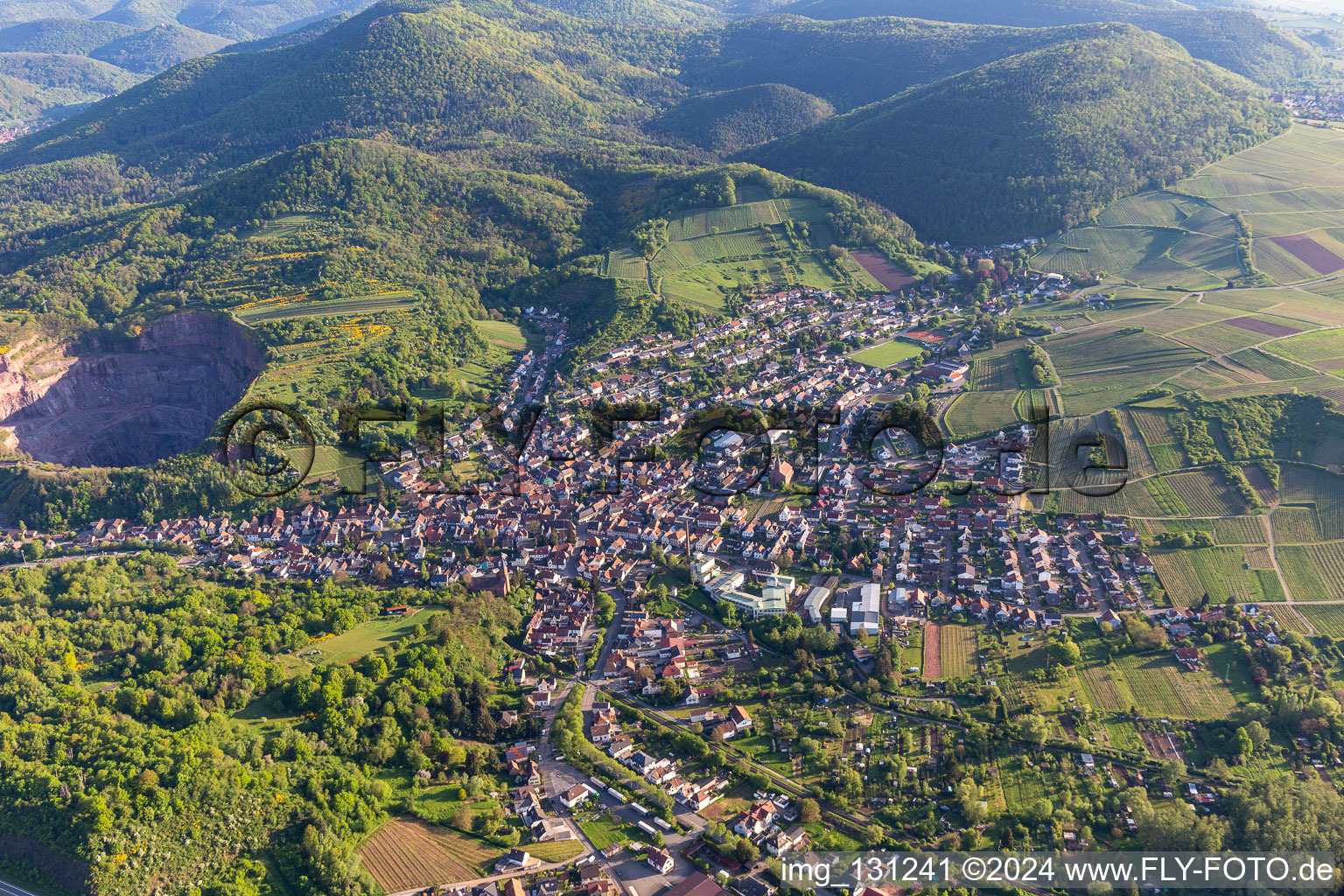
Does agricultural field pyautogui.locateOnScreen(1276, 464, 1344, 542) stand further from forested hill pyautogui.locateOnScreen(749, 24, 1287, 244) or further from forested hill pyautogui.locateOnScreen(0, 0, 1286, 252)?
forested hill pyautogui.locateOnScreen(0, 0, 1286, 252)

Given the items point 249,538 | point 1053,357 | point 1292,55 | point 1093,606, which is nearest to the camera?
point 1093,606

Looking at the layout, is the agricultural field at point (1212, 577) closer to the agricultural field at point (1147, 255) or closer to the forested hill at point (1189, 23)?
the agricultural field at point (1147, 255)

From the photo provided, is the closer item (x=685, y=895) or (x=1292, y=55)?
(x=685, y=895)

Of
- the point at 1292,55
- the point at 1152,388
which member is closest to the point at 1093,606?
the point at 1152,388

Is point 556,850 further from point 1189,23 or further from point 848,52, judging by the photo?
point 1189,23

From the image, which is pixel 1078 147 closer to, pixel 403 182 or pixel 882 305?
pixel 882 305
